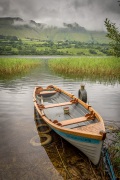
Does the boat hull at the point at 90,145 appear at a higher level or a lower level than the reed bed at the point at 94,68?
lower

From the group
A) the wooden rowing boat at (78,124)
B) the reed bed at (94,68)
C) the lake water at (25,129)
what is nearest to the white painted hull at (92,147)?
the wooden rowing boat at (78,124)

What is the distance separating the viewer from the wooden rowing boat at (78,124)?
6.11 m

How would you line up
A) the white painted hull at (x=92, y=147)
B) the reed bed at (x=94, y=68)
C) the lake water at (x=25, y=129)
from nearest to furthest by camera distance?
the white painted hull at (x=92, y=147), the lake water at (x=25, y=129), the reed bed at (x=94, y=68)

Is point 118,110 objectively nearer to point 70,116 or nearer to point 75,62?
point 70,116

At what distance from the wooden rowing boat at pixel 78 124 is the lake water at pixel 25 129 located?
1.06m

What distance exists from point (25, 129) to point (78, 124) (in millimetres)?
3016

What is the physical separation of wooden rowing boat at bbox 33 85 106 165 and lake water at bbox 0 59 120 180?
1064 millimetres


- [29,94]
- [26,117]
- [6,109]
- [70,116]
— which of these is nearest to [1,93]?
[29,94]

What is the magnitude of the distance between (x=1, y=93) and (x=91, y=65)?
14462mm

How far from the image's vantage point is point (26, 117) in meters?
11.5

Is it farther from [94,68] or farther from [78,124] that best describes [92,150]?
[94,68]

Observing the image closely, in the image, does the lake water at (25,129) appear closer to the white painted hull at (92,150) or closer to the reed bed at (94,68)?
the white painted hull at (92,150)

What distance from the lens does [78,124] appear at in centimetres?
851

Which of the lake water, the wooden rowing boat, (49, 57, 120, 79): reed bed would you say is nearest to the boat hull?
the wooden rowing boat
